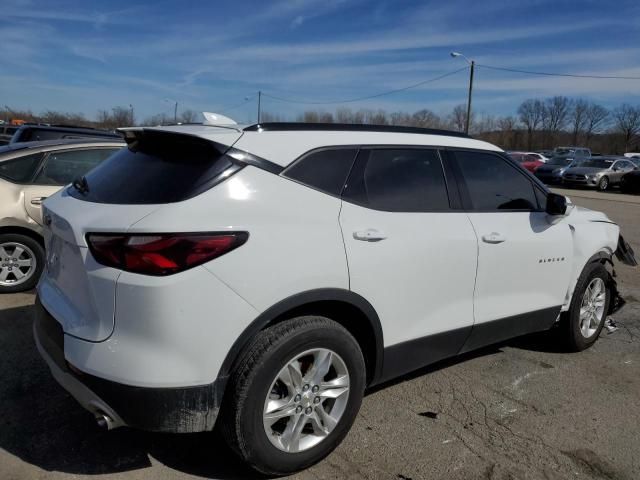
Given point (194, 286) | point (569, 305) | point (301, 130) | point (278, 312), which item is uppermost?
point (301, 130)

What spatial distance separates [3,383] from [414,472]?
281 centimetres

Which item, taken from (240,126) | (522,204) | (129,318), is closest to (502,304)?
(522,204)

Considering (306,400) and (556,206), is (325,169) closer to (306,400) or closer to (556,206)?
(306,400)

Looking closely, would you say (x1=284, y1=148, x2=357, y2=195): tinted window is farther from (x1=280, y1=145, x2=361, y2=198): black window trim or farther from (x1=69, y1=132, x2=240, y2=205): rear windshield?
(x1=69, y1=132, x2=240, y2=205): rear windshield

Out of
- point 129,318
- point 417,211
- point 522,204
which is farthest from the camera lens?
point 522,204

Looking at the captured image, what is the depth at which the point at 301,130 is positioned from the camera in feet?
9.69

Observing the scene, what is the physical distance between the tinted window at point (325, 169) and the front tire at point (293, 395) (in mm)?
701

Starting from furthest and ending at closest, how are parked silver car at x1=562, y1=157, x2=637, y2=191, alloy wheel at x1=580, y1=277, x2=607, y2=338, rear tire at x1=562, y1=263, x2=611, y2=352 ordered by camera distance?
parked silver car at x1=562, y1=157, x2=637, y2=191, alloy wheel at x1=580, y1=277, x2=607, y2=338, rear tire at x1=562, y1=263, x2=611, y2=352

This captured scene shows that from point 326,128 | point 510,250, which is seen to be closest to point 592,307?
point 510,250

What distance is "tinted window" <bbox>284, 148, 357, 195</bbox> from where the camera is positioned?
109 inches

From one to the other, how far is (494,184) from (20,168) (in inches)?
195

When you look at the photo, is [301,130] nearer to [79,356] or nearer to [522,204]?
[79,356]

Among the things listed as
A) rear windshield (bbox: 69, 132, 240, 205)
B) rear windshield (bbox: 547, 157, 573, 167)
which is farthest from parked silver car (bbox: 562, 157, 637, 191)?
rear windshield (bbox: 69, 132, 240, 205)

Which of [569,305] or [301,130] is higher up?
[301,130]
